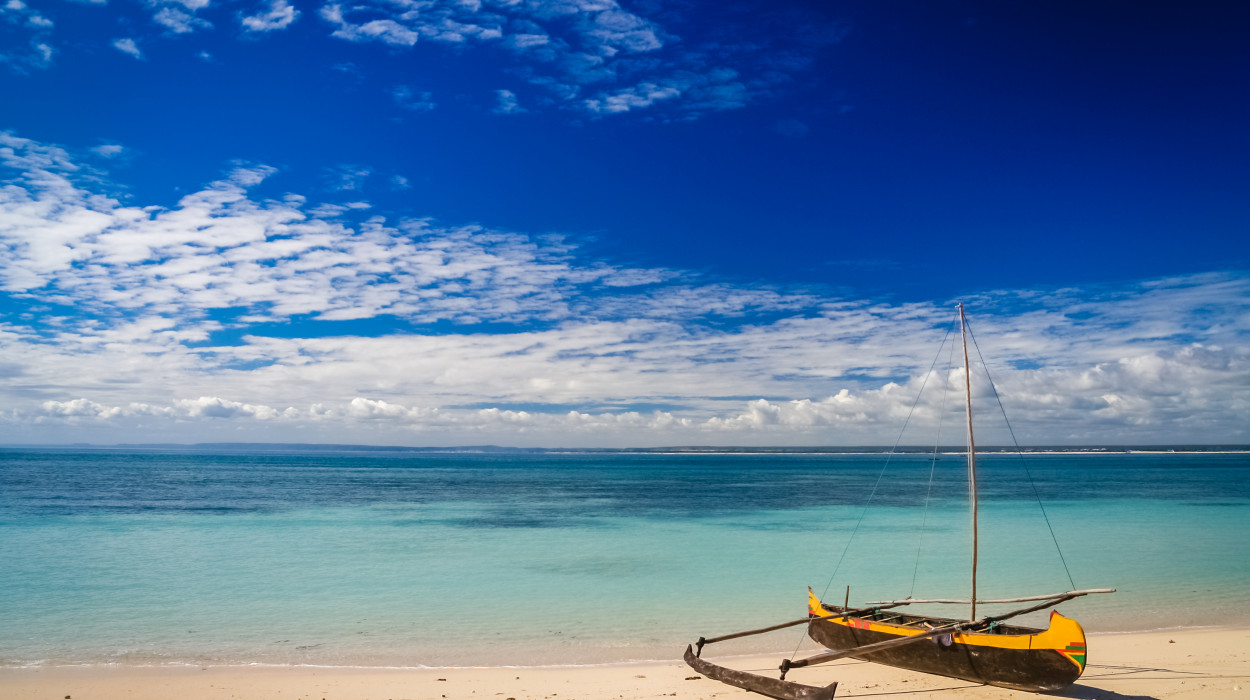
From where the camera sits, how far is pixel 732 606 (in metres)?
16.5

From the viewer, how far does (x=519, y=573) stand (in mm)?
20594

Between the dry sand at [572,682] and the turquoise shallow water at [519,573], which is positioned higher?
the dry sand at [572,682]

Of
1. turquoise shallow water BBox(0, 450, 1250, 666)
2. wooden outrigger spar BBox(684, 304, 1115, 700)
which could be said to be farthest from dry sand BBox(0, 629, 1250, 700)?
turquoise shallow water BBox(0, 450, 1250, 666)

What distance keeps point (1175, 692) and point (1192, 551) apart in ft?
62.2

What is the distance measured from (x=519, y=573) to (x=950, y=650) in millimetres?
12881

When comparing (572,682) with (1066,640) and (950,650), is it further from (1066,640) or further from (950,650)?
(1066,640)

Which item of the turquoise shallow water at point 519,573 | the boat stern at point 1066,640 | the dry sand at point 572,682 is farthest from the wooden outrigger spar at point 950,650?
the turquoise shallow water at point 519,573

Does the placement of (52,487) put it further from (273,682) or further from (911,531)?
(911,531)

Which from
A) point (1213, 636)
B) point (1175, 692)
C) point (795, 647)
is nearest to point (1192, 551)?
point (1213, 636)

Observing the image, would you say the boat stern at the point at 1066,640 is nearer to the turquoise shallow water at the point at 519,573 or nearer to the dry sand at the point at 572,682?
the dry sand at the point at 572,682

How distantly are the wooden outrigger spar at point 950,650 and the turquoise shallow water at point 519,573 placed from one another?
1931 millimetres

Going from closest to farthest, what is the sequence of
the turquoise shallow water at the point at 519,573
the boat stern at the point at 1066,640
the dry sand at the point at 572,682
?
the boat stern at the point at 1066,640
the dry sand at the point at 572,682
the turquoise shallow water at the point at 519,573

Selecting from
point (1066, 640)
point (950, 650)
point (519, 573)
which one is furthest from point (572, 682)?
point (519, 573)

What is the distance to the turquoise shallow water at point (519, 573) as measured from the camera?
1356cm
